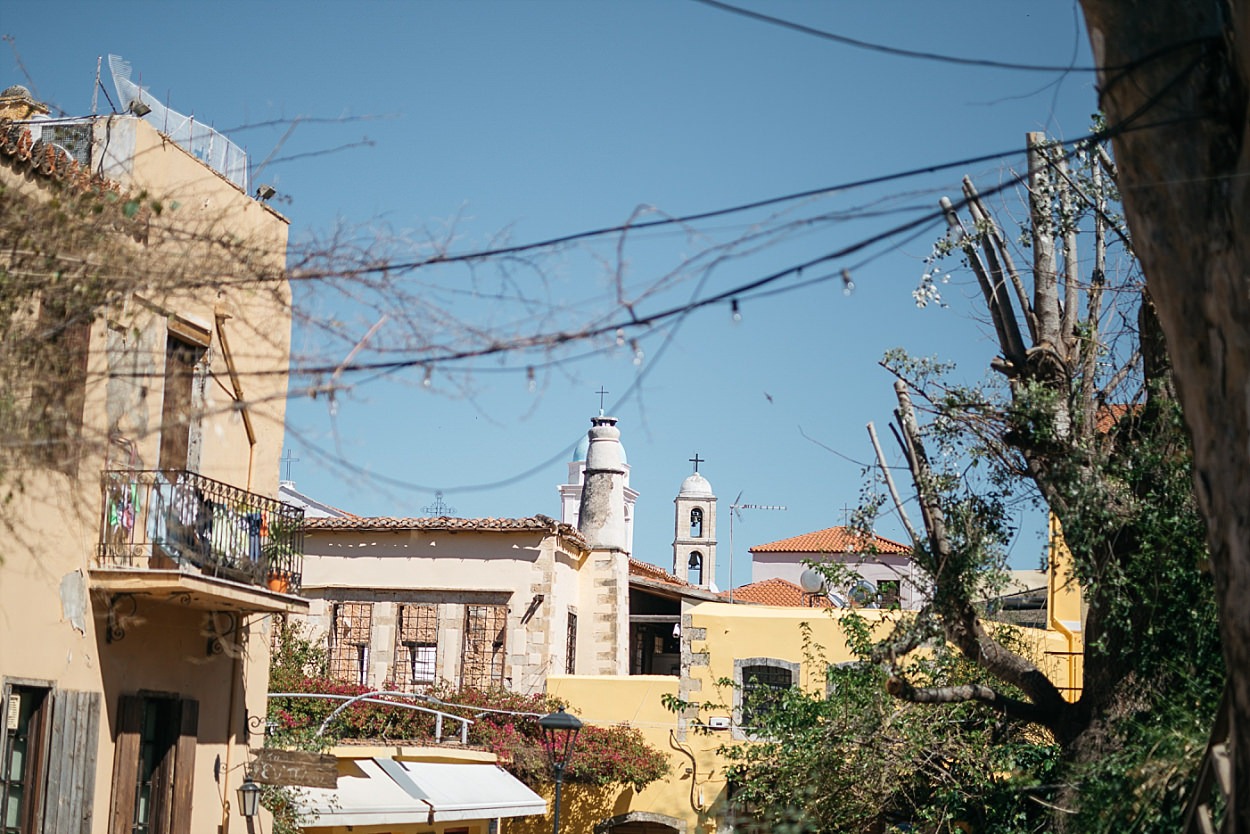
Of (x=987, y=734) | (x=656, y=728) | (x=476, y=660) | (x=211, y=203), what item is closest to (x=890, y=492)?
(x=987, y=734)

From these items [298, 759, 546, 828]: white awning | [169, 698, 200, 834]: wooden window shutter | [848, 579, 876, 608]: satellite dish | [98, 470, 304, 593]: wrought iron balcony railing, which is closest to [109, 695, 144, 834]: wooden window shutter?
[169, 698, 200, 834]: wooden window shutter

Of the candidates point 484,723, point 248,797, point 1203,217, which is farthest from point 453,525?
point 1203,217

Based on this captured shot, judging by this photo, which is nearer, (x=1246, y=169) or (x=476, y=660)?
(x=1246, y=169)

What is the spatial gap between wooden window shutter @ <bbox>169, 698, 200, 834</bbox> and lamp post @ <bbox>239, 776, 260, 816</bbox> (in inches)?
22.5

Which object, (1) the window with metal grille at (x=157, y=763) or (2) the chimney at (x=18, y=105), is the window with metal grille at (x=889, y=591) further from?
(2) the chimney at (x=18, y=105)

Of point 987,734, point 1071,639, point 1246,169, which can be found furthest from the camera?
point 1071,639

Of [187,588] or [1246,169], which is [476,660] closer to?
[187,588]

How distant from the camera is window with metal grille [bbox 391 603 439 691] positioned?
28.5 meters

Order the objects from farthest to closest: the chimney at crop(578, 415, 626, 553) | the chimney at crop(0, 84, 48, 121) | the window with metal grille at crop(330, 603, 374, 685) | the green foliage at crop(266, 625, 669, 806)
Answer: the chimney at crop(578, 415, 626, 553) → the window with metal grille at crop(330, 603, 374, 685) → the green foliage at crop(266, 625, 669, 806) → the chimney at crop(0, 84, 48, 121)

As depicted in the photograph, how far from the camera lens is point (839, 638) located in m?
26.2

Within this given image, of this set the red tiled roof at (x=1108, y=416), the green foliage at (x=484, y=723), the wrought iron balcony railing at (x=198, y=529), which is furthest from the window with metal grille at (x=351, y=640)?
the red tiled roof at (x=1108, y=416)

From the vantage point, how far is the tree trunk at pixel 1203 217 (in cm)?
604

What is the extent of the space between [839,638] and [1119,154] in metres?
20.3

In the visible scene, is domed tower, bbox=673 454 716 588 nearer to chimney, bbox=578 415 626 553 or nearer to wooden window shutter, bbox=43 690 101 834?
chimney, bbox=578 415 626 553
